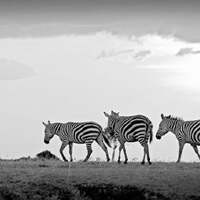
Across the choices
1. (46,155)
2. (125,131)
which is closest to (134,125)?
(125,131)

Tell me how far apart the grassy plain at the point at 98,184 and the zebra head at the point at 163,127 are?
585 centimetres

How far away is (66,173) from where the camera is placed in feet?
69.3

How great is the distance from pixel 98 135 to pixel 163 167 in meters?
4.10

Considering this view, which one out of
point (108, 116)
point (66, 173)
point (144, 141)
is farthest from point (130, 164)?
point (66, 173)

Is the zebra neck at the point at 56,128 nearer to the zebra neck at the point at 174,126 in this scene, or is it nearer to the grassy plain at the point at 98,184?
the zebra neck at the point at 174,126

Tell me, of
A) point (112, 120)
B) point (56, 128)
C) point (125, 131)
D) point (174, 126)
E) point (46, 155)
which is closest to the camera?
point (125, 131)

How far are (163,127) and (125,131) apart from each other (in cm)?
273

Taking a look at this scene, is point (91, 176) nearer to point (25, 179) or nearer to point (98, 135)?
point (25, 179)

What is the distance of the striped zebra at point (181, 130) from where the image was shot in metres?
27.4

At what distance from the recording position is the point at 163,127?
28.5 metres

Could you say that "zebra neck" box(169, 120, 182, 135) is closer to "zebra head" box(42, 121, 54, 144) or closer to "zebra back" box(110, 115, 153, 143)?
"zebra back" box(110, 115, 153, 143)

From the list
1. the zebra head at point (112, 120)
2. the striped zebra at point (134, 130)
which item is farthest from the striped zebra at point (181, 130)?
the zebra head at point (112, 120)

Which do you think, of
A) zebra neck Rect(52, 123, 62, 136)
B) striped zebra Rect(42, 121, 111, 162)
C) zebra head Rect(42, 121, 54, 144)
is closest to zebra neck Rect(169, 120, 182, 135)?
striped zebra Rect(42, 121, 111, 162)

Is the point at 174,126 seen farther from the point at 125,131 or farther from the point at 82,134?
the point at 82,134
